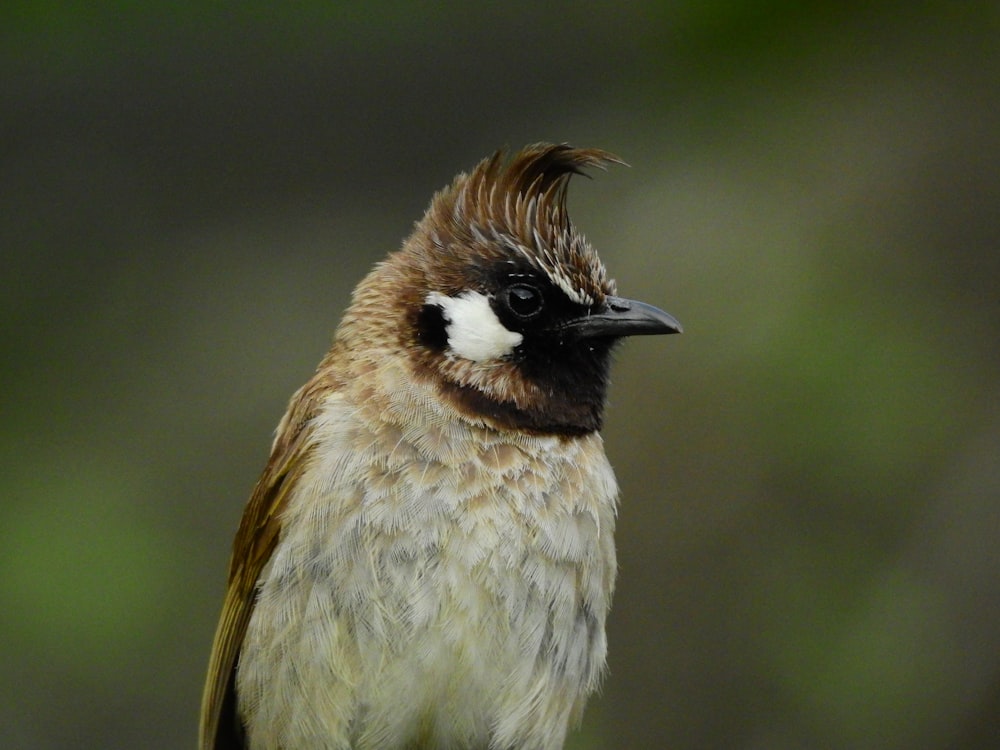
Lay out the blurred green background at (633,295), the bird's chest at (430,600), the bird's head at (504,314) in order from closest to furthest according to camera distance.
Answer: the bird's chest at (430,600) < the bird's head at (504,314) < the blurred green background at (633,295)

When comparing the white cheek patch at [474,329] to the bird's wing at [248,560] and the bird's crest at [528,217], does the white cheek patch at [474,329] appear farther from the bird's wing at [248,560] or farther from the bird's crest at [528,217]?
the bird's wing at [248,560]

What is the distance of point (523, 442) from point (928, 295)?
3.19 m

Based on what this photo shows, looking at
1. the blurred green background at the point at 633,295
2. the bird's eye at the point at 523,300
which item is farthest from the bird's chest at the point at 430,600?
the blurred green background at the point at 633,295

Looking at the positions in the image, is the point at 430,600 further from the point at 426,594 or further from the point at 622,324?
the point at 622,324

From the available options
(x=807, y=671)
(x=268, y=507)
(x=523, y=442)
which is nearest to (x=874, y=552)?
(x=807, y=671)

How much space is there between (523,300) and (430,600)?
2.89ft

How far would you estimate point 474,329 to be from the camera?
3514mm

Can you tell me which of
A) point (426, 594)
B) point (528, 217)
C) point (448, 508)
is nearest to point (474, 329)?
point (528, 217)

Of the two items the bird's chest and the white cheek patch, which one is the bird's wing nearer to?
the bird's chest

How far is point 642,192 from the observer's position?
20.2 feet

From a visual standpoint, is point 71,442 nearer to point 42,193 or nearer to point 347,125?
point 42,193

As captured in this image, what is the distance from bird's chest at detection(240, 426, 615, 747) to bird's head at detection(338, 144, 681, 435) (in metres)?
0.20

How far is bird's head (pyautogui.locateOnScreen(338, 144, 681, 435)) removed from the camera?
11.4 feet

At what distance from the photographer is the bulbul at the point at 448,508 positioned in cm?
322
